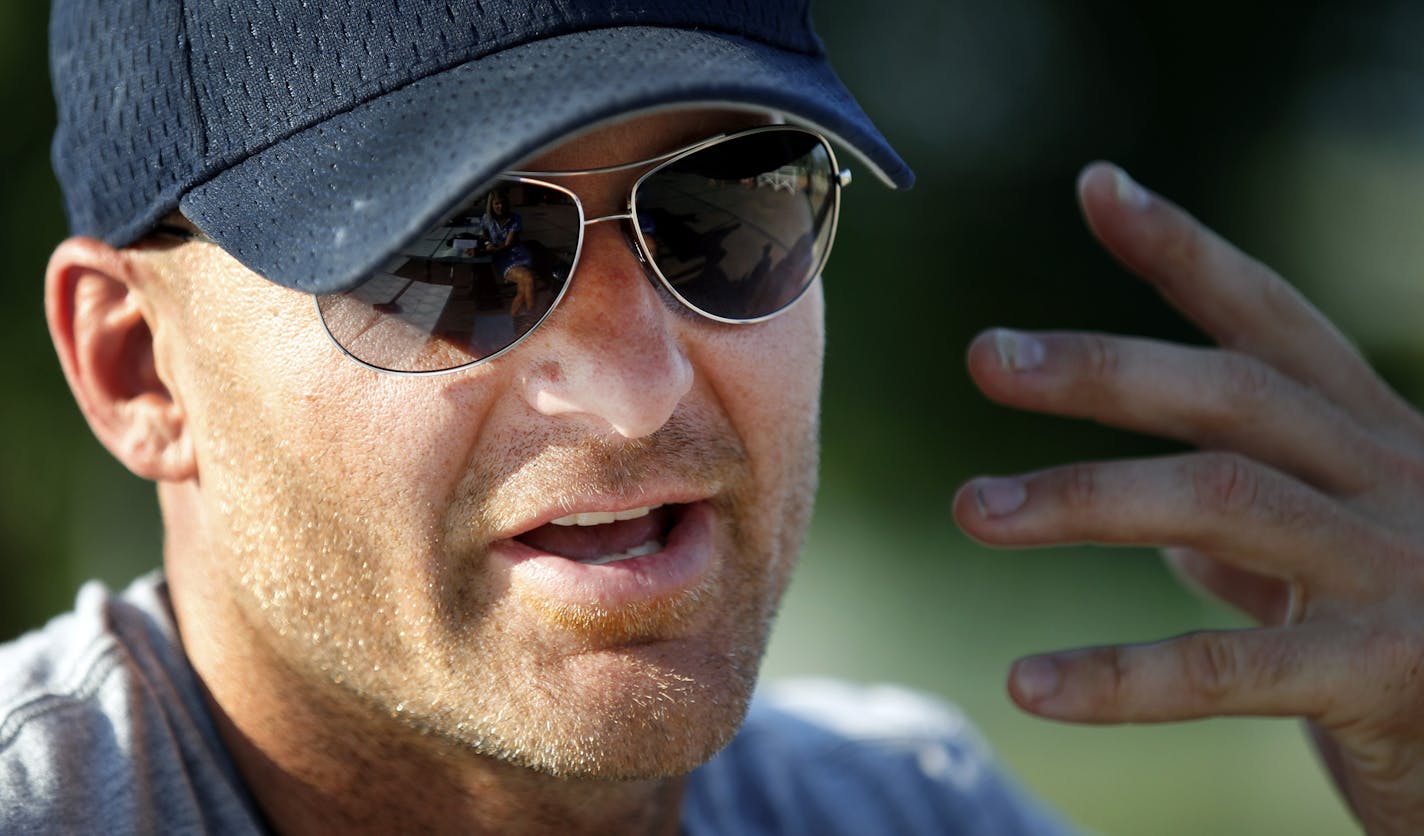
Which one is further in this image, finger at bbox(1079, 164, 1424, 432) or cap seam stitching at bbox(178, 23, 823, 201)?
finger at bbox(1079, 164, 1424, 432)

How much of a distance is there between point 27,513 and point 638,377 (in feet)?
11.8

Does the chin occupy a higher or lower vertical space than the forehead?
lower

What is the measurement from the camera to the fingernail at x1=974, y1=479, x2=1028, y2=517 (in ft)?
5.95

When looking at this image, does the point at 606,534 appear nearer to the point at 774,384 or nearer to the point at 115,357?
the point at 774,384

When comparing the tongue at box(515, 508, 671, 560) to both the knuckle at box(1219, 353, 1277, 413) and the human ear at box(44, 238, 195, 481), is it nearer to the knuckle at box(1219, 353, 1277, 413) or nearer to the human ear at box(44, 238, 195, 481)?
the human ear at box(44, 238, 195, 481)

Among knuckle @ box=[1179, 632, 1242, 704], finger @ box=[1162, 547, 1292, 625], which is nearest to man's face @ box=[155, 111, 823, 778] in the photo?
knuckle @ box=[1179, 632, 1242, 704]

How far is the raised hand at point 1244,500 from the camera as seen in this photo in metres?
1.81

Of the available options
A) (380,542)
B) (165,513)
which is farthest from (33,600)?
(380,542)

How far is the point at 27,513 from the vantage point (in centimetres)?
445

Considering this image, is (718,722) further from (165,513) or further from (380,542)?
(165,513)

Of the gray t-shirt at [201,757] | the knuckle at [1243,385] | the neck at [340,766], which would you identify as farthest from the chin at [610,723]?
the knuckle at [1243,385]

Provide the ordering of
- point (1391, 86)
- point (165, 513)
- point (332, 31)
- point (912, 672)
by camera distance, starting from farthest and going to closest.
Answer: point (1391, 86) < point (912, 672) < point (165, 513) < point (332, 31)

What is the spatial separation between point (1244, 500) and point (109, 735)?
4.99 feet

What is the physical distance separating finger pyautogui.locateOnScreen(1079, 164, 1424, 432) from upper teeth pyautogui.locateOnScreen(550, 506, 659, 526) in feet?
2.74
